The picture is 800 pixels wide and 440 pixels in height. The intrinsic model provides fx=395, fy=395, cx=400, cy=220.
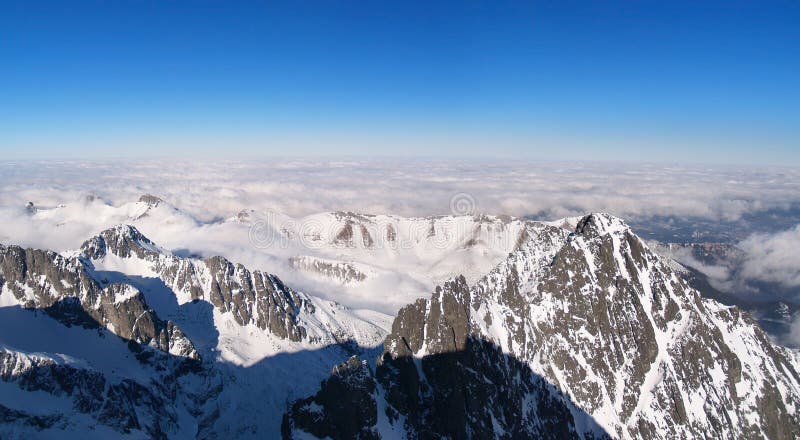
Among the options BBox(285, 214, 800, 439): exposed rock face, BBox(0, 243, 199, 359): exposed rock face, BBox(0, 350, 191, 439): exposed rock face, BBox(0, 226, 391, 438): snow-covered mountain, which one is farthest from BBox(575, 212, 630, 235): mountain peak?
BBox(0, 243, 199, 359): exposed rock face

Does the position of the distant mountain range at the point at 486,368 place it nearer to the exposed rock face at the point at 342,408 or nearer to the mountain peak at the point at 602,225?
the exposed rock face at the point at 342,408

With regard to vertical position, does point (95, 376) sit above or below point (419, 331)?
below

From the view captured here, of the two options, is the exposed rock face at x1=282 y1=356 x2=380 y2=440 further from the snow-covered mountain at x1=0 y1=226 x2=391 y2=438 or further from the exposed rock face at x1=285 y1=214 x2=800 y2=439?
the snow-covered mountain at x1=0 y1=226 x2=391 y2=438

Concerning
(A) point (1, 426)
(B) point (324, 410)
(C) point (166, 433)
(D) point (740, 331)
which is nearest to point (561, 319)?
(D) point (740, 331)

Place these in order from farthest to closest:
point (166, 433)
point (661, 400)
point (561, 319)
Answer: point (166, 433) < point (561, 319) < point (661, 400)

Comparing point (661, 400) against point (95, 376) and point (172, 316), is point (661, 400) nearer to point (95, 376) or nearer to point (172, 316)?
point (95, 376)

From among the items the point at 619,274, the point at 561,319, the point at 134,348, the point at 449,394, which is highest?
the point at 619,274
